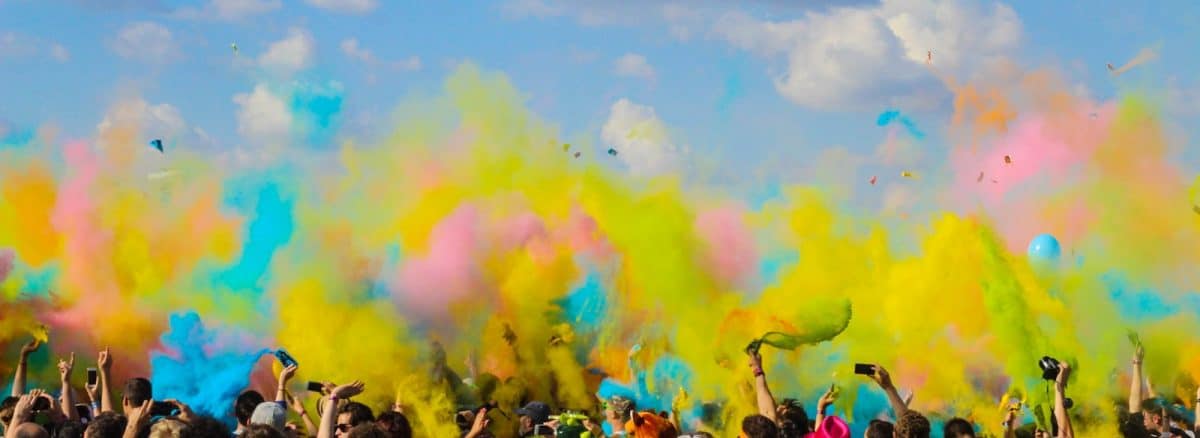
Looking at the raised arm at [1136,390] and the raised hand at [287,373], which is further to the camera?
the raised arm at [1136,390]

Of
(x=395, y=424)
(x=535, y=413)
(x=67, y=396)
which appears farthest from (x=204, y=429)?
(x=535, y=413)

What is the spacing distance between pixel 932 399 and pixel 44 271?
12.7 m

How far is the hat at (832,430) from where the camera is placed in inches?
320

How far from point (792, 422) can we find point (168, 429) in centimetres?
432

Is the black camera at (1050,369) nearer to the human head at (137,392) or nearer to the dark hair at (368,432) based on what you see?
the dark hair at (368,432)

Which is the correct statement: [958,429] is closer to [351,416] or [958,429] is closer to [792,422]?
[792,422]

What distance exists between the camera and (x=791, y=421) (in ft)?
30.4

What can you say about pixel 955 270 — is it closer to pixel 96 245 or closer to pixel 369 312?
pixel 369 312

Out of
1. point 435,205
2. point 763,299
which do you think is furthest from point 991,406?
point 435,205

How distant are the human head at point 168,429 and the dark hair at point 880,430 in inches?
158

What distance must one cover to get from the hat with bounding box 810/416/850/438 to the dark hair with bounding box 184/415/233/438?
348cm

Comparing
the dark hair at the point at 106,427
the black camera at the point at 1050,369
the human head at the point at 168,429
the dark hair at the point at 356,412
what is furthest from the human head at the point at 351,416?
the black camera at the point at 1050,369

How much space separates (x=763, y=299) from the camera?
1880 centimetres

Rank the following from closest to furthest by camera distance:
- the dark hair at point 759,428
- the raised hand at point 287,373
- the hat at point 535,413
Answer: the dark hair at point 759,428 < the raised hand at point 287,373 < the hat at point 535,413
